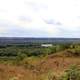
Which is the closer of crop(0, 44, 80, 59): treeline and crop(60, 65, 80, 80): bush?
crop(60, 65, 80, 80): bush

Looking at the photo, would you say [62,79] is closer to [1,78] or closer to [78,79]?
[78,79]

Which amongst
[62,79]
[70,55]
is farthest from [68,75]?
[70,55]

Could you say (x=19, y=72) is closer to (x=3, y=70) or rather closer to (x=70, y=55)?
(x=3, y=70)

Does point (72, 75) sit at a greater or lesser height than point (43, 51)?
greater

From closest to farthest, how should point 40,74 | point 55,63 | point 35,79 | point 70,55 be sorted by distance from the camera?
point 35,79 < point 40,74 < point 55,63 < point 70,55

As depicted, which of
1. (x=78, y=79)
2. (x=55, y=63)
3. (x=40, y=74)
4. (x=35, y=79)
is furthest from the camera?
(x=55, y=63)

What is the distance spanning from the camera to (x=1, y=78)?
13164 millimetres

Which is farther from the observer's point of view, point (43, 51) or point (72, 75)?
point (43, 51)

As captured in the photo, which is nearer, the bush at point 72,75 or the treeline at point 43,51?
the bush at point 72,75

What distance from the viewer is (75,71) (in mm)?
12055

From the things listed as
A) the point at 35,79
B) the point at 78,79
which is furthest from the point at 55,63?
the point at 78,79

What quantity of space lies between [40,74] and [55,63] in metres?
3.96

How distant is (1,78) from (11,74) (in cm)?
65

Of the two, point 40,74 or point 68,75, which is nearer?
point 68,75
